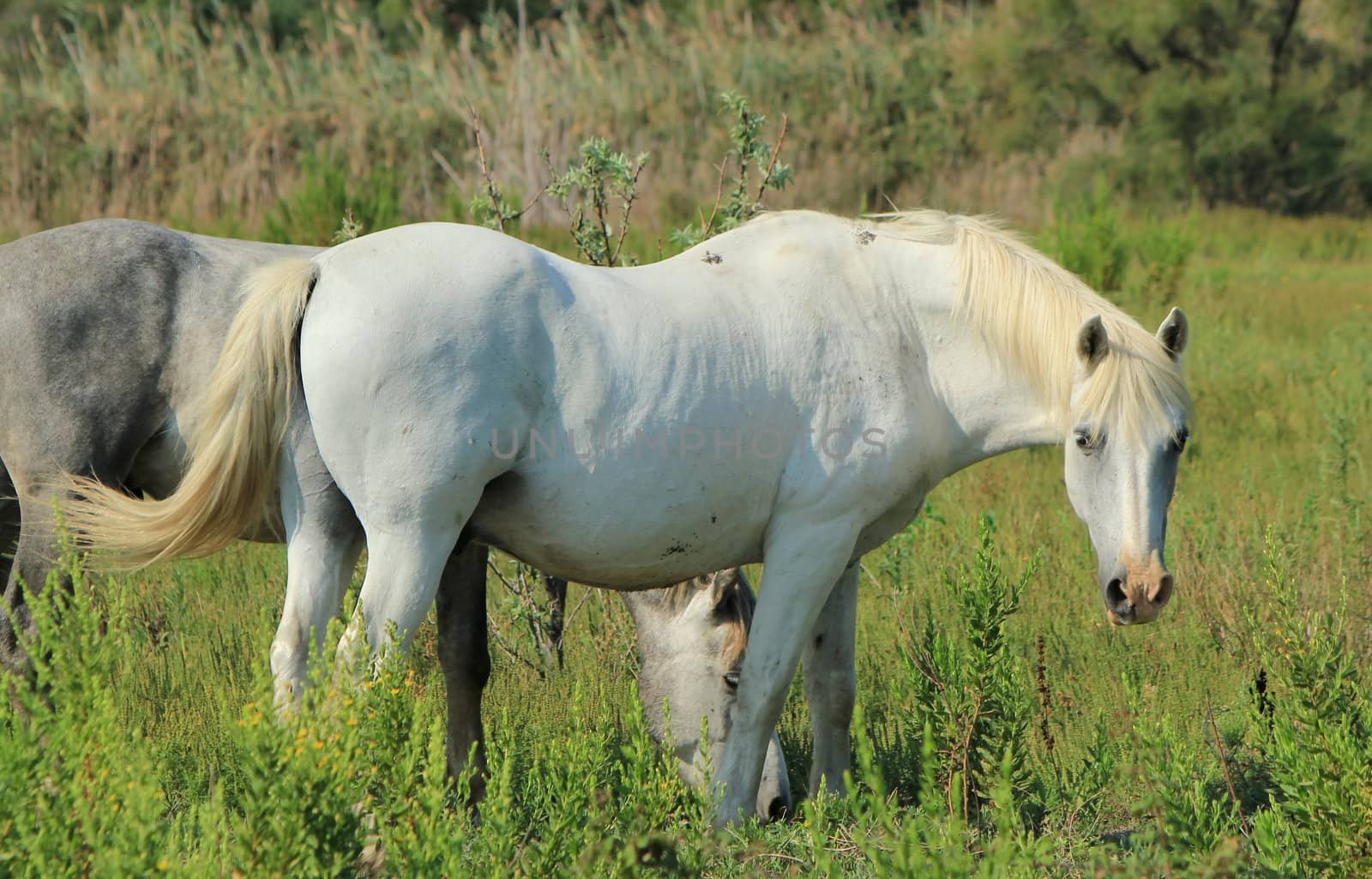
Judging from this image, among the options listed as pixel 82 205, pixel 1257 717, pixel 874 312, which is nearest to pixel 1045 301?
pixel 874 312

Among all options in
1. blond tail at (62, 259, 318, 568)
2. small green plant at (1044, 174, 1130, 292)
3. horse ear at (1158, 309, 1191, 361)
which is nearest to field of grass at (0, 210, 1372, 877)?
blond tail at (62, 259, 318, 568)

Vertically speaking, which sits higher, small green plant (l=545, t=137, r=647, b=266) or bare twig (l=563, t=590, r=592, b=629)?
small green plant (l=545, t=137, r=647, b=266)

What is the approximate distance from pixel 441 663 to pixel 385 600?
34.9 inches

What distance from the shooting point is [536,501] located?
3455 millimetres

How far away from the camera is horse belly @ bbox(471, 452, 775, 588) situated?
3447 millimetres

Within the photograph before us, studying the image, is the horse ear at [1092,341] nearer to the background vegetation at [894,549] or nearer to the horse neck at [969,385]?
the horse neck at [969,385]

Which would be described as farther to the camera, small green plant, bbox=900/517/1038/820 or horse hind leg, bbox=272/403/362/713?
small green plant, bbox=900/517/1038/820

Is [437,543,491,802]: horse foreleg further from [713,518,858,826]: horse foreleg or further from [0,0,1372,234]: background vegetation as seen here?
[0,0,1372,234]: background vegetation

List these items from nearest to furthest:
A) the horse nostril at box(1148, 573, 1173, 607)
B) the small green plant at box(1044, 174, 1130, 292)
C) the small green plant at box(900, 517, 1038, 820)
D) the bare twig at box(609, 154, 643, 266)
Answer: the horse nostril at box(1148, 573, 1173, 607)
the small green plant at box(900, 517, 1038, 820)
the bare twig at box(609, 154, 643, 266)
the small green plant at box(1044, 174, 1130, 292)

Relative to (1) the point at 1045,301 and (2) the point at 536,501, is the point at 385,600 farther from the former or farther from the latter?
(1) the point at 1045,301

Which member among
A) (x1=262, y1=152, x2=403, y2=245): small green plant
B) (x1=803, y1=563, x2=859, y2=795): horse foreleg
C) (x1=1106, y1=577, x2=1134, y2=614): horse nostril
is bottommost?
(x1=262, y1=152, x2=403, y2=245): small green plant

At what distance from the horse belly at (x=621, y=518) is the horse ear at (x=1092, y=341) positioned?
2.83 ft

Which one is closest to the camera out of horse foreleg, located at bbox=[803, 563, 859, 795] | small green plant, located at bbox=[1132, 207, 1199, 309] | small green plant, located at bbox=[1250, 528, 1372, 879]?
small green plant, located at bbox=[1250, 528, 1372, 879]

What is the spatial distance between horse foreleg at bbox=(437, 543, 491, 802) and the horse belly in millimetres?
517
